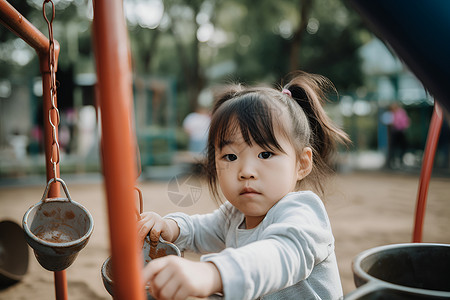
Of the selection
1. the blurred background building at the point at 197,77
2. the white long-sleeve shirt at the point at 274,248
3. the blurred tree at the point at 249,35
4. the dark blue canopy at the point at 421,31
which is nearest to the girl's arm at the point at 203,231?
the white long-sleeve shirt at the point at 274,248

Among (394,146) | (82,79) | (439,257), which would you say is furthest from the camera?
(82,79)

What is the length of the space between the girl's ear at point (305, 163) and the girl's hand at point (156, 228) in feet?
1.24

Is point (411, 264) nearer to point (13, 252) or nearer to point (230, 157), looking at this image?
point (230, 157)

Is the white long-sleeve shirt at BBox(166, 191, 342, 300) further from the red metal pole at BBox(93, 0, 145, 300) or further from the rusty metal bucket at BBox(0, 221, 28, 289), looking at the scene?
the rusty metal bucket at BBox(0, 221, 28, 289)

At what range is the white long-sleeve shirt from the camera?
2.26 ft

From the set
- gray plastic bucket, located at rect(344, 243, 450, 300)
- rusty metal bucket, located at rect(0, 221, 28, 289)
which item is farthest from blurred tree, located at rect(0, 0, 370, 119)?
gray plastic bucket, located at rect(344, 243, 450, 300)

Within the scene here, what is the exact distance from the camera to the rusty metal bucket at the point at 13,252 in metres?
2.29

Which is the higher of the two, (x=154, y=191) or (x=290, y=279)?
(x=290, y=279)

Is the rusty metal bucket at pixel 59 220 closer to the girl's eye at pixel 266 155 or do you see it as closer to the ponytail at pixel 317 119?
the girl's eye at pixel 266 155

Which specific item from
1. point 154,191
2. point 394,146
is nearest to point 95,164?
point 154,191

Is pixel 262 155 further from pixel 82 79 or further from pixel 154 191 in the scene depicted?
pixel 82 79

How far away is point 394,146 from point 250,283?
837cm

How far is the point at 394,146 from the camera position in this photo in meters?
8.34

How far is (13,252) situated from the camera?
7.72ft
